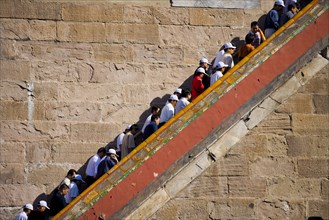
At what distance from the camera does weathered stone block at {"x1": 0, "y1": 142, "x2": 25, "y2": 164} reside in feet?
84.6

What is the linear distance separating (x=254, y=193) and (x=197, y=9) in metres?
6.53

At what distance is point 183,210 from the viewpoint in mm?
21266

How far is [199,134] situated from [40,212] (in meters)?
4.05

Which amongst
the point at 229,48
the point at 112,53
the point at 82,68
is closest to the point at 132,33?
the point at 112,53

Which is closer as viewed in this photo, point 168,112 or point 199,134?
point 199,134

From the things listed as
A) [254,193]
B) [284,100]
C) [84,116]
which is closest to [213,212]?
[254,193]

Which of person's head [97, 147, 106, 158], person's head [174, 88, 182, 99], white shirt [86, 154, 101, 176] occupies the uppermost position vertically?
person's head [174, 88, 182, 99]

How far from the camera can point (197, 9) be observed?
88.3 ft

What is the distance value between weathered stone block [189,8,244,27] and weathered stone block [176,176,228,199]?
626 centimetres

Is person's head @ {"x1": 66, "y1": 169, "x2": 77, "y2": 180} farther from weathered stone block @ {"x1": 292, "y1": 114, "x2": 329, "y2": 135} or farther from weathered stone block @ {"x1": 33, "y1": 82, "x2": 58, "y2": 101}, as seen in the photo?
weathered stone block @ {"x1": 292, "y1": 114, "x2": 329, "y2": 135}

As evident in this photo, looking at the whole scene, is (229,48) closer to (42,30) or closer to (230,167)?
(230,167)

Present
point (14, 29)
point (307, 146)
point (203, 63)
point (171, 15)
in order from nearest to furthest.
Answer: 1. point (307, 146)
2. point (203, 63)
3. point (14, 29)
4. point (171, 15)

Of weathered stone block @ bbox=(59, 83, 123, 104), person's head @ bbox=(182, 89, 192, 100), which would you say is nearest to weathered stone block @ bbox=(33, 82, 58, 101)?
weathered stone block @ bbox=(59, 83, 123, 104)

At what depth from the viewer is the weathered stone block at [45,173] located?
2575cm
